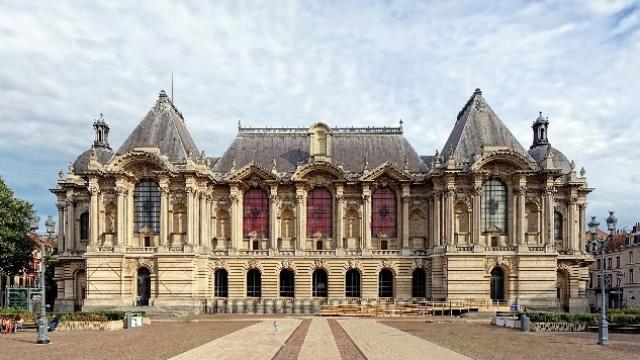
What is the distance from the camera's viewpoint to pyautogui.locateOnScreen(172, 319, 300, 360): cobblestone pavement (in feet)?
92.5

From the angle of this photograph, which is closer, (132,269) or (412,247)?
(132,269)

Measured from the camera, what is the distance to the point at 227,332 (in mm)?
40531

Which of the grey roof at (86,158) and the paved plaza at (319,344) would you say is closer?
the paved plaza at (319,344)

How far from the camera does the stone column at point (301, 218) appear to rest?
226 ft

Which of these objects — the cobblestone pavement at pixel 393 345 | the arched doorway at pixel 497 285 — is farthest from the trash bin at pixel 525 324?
the arched doorway at pixel 497 285

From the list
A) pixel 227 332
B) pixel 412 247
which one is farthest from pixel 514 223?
pixel 227 332

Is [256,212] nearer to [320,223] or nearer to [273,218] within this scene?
[273,218]

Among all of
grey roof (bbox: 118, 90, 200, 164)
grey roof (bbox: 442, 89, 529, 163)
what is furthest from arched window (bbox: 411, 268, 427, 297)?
grey roof (bbox: 118, 90, 200, 164)

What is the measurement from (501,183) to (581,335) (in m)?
28.1

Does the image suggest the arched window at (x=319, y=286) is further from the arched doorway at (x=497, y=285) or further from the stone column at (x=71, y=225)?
the stone column at (x=71, y=225)

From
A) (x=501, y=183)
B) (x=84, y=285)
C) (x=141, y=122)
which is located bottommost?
(x=84, y=285)

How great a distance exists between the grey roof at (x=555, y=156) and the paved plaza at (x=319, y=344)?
1281 inches

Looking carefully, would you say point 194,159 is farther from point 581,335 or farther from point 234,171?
point 581,335

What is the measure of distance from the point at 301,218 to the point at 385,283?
455 inches
